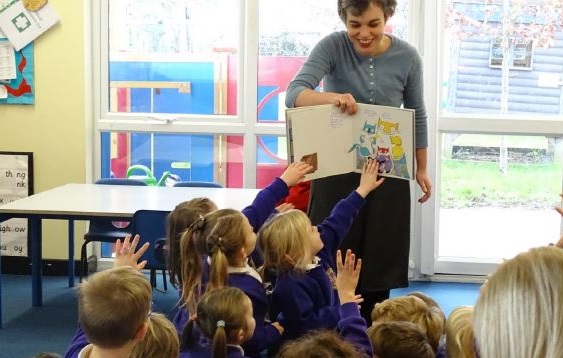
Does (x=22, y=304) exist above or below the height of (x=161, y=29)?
below

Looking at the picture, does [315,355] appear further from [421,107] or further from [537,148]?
[537,148]

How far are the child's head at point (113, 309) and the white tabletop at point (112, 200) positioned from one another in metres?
2.07

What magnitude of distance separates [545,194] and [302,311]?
3.38 m

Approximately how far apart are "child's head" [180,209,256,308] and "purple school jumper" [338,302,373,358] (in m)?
0.40

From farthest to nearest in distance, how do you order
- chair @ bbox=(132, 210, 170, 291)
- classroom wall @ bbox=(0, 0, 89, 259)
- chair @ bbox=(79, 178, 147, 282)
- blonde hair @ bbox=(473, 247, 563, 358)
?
classroom wall @ bbox=(0, 0, 89, 259), chair @ bbox=(79, 178, 147, 282), chair @ bbox=(132, 210, 170, 291), blonde hair @ bbox=(473, 247, 563, 358)

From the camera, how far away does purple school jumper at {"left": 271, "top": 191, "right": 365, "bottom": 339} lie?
92.4 inches

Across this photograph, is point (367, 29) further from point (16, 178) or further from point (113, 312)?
point (16, 178)

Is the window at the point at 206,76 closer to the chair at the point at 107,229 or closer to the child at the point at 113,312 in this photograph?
the chair at the point at 107,229

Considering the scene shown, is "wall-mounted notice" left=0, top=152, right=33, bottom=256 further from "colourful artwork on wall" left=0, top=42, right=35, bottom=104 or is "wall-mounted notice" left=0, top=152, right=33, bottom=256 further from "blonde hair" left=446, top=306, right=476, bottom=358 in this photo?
"blonde hair" left=446, top=306, right=476, bottom=358

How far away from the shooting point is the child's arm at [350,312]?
185cm

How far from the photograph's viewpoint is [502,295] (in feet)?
3.50

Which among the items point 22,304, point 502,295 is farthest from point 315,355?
point 22,304

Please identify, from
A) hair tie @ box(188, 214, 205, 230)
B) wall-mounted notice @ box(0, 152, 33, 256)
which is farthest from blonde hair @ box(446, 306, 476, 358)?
wall-mounted notice @ box(0, 152, 33, 256)

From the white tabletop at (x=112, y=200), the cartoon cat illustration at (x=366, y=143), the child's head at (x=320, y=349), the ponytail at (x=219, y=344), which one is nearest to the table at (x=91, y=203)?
the white tabletop at (x=112, y=200)
